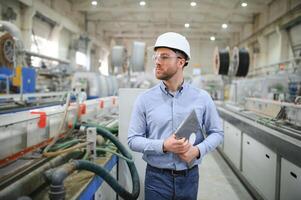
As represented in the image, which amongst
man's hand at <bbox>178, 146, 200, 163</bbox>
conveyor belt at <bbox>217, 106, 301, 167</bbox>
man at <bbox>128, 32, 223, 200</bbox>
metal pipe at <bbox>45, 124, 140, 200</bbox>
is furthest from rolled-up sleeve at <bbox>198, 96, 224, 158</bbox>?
conveyor belt at <bbox>217, 106, 301, 167</bbox>

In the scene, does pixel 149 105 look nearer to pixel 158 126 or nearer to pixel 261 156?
pixel 158 126

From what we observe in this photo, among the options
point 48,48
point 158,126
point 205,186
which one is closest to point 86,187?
point 158,126

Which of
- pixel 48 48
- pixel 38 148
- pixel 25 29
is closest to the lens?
pixel 38 148

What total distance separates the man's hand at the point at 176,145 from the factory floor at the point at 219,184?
2108mm

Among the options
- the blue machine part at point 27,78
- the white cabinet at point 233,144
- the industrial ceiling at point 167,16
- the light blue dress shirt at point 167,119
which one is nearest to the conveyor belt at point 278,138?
the white cabinet at point 233,144

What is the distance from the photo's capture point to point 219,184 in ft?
11.9

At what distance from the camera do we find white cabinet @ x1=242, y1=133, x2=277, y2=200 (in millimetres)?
2480

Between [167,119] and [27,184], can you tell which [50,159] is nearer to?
[27,184]

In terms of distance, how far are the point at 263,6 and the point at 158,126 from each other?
915cm

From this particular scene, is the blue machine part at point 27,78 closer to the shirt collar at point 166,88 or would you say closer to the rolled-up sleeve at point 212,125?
the shirt collar at point 166,88

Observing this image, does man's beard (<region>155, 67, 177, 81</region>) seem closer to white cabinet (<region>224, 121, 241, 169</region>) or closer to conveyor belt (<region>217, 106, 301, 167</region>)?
conveyor belt (<region>217, 106, 301, 167</region>)

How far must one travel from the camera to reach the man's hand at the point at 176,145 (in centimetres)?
129

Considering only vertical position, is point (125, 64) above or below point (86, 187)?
above

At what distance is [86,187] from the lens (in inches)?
57.4
